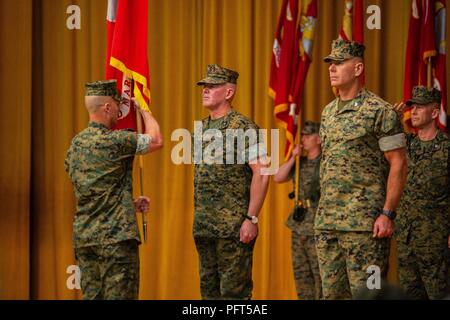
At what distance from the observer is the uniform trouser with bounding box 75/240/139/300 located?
4.21 meters

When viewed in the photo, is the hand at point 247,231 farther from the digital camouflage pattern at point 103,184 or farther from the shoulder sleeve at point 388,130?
the shoulder sleeve at point 388,130

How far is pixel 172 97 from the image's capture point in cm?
721

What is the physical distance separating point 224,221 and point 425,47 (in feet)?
7.83

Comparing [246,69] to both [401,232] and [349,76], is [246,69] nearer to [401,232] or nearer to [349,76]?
[401,232]

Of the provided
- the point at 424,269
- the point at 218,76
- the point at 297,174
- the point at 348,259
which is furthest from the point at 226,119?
the point at 424,269

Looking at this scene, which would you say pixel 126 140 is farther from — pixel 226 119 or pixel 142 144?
pixel 226 119

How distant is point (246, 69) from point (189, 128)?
0.73 meters

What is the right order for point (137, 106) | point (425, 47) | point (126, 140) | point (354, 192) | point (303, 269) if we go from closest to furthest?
point (126, 140)
point (354, 192)
point (137, 106)
point (425, 47)
point (303, 269)

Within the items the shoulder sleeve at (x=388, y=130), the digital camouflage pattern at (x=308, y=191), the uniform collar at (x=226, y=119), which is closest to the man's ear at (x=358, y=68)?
the shoulder sleeve at (x=388, y=130)

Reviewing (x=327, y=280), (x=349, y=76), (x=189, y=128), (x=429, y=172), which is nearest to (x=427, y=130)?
(x=429, y=172)

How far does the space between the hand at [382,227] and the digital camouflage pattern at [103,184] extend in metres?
1.27

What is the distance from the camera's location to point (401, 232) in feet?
18.9

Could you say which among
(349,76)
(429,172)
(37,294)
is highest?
(349,76)

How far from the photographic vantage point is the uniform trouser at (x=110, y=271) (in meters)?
4.21
